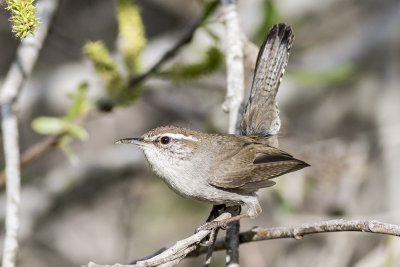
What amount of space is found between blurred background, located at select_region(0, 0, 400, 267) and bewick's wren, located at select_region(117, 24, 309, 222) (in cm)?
45

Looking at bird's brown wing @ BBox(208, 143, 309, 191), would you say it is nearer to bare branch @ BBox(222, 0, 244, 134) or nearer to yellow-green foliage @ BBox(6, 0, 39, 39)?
bare branch @ BBox(222, 0, 244, 134)

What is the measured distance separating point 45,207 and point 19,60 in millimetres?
1906

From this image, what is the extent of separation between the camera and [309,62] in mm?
5957

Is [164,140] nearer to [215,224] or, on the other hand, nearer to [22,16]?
[215,224]

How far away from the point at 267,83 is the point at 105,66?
111 centimetres

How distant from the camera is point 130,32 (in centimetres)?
385

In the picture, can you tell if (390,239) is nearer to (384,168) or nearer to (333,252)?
(333,252)

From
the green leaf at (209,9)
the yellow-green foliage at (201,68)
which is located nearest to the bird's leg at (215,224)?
the yellow-green foliage at (201,68)

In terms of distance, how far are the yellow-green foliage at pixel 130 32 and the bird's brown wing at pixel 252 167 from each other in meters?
0.98

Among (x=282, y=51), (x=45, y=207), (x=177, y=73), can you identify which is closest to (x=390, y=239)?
(x=282, y=51)

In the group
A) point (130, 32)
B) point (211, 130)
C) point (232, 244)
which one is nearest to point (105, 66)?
point (130, 32)

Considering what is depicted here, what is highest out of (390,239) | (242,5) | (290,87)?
(242,5)

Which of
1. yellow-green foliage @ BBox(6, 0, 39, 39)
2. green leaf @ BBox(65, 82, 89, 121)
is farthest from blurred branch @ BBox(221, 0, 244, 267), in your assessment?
yellow-green foliage @ BBox(6, 0, 39, 39)

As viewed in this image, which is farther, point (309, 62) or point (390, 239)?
point (309, 62)
